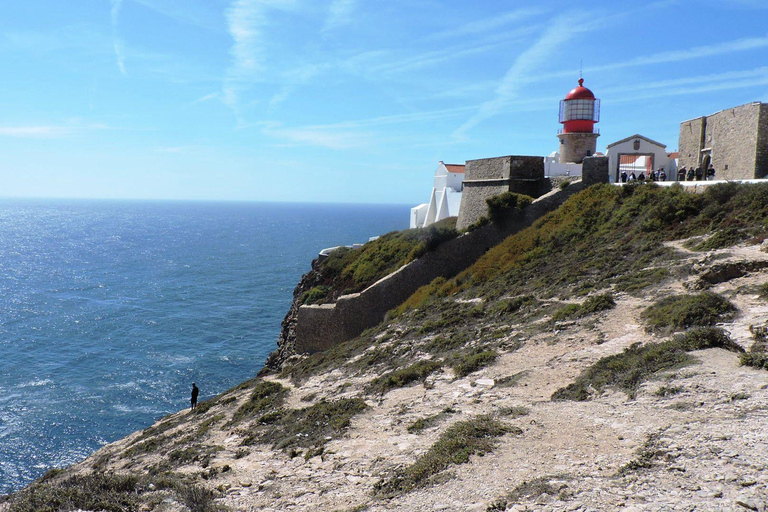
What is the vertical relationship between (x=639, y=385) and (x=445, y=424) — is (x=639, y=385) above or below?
above

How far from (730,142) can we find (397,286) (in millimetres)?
13898

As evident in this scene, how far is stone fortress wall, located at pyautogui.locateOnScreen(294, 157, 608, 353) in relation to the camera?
2153 centimetres

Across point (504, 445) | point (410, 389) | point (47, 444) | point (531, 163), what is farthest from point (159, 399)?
point (504, 445)

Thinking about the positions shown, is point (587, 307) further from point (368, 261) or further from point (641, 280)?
point (368, 261)

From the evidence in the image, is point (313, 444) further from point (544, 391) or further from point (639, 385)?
point (639, 385)

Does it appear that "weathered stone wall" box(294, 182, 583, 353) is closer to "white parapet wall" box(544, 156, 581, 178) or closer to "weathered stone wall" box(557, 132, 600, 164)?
"white parapet wall" box(544, 156, 581, 178)

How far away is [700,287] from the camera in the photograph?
1131 centimetres

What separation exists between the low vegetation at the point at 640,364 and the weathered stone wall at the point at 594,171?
47.4ft

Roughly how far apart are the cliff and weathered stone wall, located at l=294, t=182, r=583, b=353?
152 inches

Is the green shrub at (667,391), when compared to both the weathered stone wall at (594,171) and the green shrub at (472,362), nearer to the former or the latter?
the green shrub at (472,362)

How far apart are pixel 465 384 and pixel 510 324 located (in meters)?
3.62

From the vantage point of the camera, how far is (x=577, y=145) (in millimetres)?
29906

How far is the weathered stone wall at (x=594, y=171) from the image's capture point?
72.7 ft

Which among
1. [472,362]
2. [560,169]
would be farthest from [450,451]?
[560,169]
